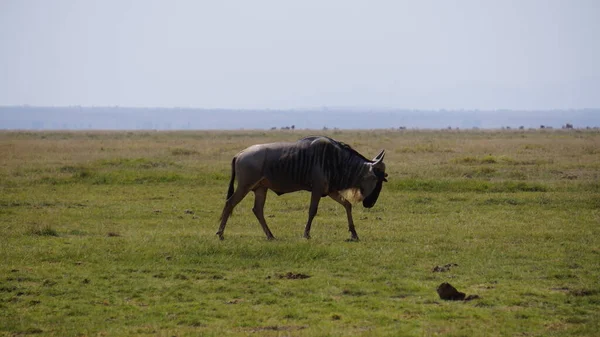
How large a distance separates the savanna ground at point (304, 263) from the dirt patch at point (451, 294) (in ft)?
0.45

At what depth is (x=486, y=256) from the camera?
1288 cm

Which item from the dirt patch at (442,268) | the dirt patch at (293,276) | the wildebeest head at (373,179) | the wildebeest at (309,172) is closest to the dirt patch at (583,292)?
the dirt patch at (442,268)

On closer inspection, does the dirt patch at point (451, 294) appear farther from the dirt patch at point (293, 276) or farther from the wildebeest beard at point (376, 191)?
the wildebeest beard at point (376, 191)

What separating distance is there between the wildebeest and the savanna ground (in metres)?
0.77

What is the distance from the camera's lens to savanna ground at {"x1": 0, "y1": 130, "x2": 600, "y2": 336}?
9.20 m

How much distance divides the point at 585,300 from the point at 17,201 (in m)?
14.9

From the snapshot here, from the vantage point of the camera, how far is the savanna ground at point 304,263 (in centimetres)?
920

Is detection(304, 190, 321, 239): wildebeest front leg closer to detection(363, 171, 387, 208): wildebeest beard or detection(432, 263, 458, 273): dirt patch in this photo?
detection(363, 171, 387, 208): wildebeest beard

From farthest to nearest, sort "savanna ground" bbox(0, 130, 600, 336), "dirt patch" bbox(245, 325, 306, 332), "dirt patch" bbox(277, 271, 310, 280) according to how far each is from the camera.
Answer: "dirt patch" bbox(277, 271, 310, 280) < "savanna ground" bbox(0, 130, 600, 336) < "dirt patch" bbox(245, 325, 306, 332)

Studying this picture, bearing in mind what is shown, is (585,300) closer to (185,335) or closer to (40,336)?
(185,335)

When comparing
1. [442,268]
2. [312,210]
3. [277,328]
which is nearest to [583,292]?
[442,268]

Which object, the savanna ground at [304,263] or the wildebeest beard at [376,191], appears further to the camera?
the wildebeest beard at [376,191]

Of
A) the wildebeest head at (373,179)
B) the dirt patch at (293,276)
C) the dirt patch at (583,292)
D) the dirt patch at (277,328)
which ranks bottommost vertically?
the dirt patch at (277,328)

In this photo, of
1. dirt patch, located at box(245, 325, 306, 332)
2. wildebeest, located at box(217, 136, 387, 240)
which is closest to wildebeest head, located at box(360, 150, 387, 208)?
wildebeest, located at box(217, 136, 387, 240)
